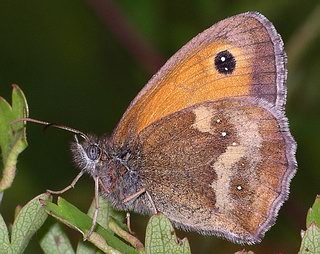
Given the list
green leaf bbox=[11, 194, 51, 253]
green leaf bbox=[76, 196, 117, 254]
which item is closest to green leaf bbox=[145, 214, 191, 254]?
green leaf bbox=[76, 196, 117, 254]

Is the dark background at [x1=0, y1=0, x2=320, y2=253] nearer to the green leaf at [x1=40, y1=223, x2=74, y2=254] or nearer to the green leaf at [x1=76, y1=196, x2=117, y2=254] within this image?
the green leaf at [x1=76, y1=196, x2=117, y2=254]

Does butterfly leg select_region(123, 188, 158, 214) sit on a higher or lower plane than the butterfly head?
lower

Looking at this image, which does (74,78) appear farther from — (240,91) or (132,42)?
(240,91)

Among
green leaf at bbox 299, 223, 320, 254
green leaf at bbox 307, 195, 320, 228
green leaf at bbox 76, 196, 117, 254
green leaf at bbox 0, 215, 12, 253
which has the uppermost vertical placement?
green leaf at bbox 0, 215, 12, 253

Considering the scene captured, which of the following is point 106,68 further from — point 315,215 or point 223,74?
point 315,215

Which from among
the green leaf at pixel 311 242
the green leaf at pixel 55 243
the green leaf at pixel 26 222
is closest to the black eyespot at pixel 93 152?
the green leaf at pixel 55 243

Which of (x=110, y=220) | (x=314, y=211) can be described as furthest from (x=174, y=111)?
(x=314, y=211)

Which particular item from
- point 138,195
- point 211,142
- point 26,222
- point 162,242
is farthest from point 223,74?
point 26,222
